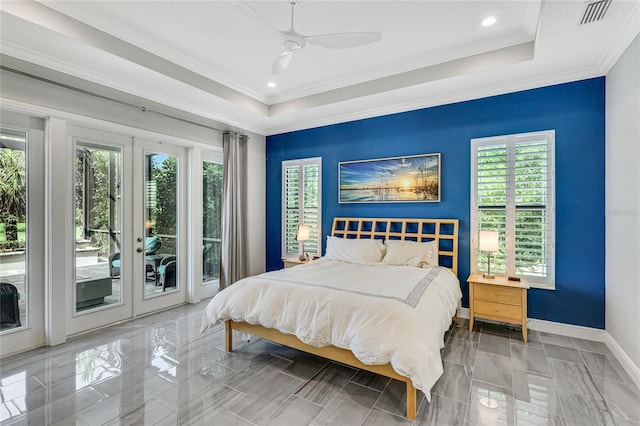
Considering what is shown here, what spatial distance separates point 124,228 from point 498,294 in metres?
4.53

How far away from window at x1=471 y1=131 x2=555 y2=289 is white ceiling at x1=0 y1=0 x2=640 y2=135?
0.70 meters

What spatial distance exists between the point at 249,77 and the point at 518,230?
3878mm

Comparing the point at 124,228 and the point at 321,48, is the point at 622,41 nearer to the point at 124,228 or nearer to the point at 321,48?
the point at 321,48

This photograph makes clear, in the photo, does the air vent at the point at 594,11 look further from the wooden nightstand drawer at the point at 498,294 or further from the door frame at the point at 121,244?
the door frame at the point at 121,244

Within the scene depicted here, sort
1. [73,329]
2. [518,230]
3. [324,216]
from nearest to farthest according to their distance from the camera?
[73,329]
[518,230]
[324,216]

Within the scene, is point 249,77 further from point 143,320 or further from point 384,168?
point 143,320

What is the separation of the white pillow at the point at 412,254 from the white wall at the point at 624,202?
168 centimetres

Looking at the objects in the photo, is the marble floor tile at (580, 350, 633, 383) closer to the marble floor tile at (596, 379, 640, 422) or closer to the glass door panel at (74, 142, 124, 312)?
the marble floor tile at (596, 379, 640, 422)

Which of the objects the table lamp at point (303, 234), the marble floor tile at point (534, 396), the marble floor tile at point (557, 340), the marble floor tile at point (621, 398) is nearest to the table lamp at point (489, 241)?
the marble floor tile at point (557, 340)

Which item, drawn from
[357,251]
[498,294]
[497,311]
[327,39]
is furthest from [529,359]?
[327,39]

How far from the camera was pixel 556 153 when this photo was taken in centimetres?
343

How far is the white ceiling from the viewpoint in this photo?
8.34ft

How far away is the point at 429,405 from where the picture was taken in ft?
7.16

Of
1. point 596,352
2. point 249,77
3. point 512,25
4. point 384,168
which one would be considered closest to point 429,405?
point 596,352
